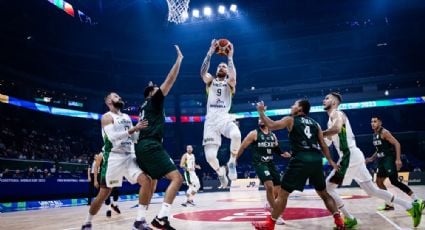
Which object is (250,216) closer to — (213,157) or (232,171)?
(232,171)

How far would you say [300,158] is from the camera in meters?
5.67

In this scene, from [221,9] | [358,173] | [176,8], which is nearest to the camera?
[358,173]

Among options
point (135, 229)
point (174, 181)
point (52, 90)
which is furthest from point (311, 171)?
point (52, 90)

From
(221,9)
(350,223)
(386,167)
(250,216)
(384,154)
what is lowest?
(250,216)

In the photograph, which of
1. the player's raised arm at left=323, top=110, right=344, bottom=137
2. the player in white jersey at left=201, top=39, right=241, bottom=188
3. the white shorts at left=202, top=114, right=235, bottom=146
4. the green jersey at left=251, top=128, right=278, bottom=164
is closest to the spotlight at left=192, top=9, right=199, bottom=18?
the green jersey at left=251, top=128, right=278, bottom=164

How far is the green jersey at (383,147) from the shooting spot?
374 inches

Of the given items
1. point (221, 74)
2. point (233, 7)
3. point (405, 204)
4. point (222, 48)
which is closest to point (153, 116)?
point (221, 74)

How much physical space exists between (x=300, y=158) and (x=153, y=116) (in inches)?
94.8

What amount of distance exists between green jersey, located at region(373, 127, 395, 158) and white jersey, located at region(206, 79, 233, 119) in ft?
15.5

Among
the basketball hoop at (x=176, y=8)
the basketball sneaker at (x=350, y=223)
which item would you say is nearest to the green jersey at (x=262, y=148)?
the basketball sneaker at (x=350, y=223)

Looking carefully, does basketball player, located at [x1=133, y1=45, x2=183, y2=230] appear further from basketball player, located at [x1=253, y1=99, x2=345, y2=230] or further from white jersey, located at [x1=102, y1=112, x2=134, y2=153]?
basketball player, located at [x1=253, y1=99, x2=345, y2=230]

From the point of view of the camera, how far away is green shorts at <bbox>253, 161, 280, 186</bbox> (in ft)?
26.5

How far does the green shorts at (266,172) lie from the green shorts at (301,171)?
2.35m

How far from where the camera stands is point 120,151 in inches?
254
